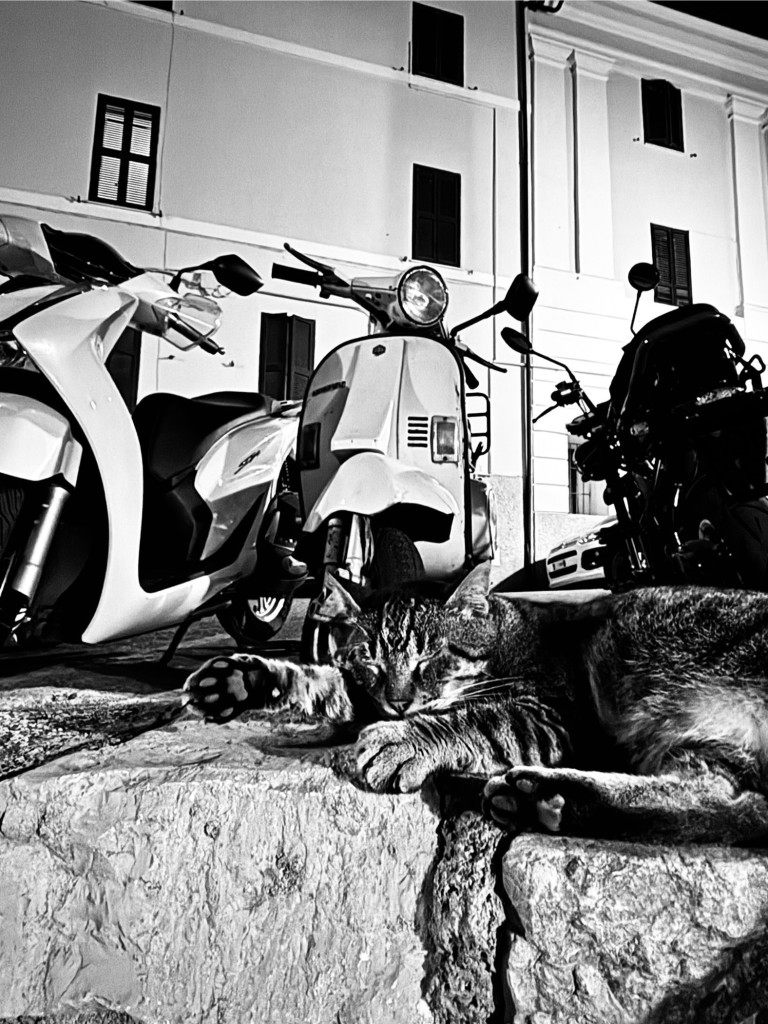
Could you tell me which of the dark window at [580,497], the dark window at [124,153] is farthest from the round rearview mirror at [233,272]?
the dark window at [580,497]

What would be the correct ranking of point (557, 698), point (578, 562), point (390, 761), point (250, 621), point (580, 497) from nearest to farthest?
point (390, 761), point (557, 698), point (250, 621), point (578, 562), point (580, 497)

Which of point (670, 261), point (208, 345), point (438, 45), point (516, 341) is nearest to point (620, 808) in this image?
point (208, 345)

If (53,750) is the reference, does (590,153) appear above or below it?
above

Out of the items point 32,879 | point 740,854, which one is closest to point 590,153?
point 740,854

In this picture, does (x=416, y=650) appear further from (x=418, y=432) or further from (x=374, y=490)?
(x=418, y=432)

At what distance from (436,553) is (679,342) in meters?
1.03

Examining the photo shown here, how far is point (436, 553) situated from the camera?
6.23 feet

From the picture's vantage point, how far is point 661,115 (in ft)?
12.8

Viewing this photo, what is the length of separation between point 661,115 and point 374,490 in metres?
3.31

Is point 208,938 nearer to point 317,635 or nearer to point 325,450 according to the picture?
point 317,635

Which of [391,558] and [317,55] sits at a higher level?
[317,55]

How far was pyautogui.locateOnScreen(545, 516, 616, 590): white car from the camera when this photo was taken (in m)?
2.88

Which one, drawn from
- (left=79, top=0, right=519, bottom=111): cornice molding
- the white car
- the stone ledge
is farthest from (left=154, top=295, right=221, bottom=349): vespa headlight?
(left=79, top=0, right=519, bottom=111): cornice molding

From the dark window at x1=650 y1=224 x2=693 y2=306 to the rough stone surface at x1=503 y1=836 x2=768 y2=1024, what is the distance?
346cm
